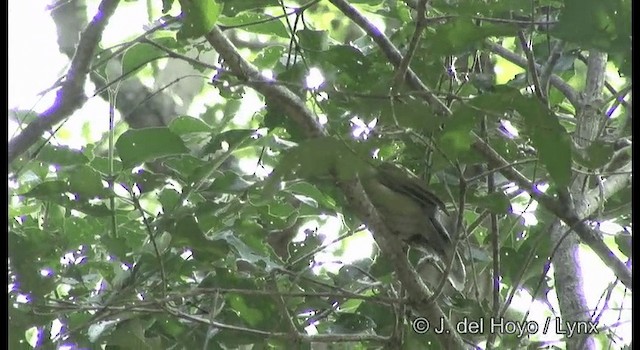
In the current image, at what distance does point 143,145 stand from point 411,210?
0.22m

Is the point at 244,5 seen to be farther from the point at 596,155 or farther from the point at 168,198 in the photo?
the point at 596,155

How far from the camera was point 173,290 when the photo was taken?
73cm

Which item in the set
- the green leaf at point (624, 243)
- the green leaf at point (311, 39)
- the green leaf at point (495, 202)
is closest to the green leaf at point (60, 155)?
the green leaf at point (311, 39)

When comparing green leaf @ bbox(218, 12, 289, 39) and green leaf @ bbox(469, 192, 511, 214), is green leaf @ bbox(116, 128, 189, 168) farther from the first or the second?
green leaf @ bbox(469, 192, 511, 214)

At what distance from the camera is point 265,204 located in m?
0.75

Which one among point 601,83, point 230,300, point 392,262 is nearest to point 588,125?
point 601,83

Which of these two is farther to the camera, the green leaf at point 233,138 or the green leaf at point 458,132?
the green leaf at point 233,138

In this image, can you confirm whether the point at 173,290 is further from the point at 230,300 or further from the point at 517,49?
the point at 517,49

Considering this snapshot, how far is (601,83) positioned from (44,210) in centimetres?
52

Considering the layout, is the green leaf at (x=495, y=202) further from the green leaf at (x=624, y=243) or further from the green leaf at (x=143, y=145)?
the green leaf at (x=143, y=145)

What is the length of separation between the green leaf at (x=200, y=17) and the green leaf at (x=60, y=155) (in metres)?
0.14

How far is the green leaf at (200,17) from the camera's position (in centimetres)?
65

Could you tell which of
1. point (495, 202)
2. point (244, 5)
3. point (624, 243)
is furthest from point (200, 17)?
point (624, 243)

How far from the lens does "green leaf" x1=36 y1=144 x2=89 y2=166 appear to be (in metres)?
0.68
